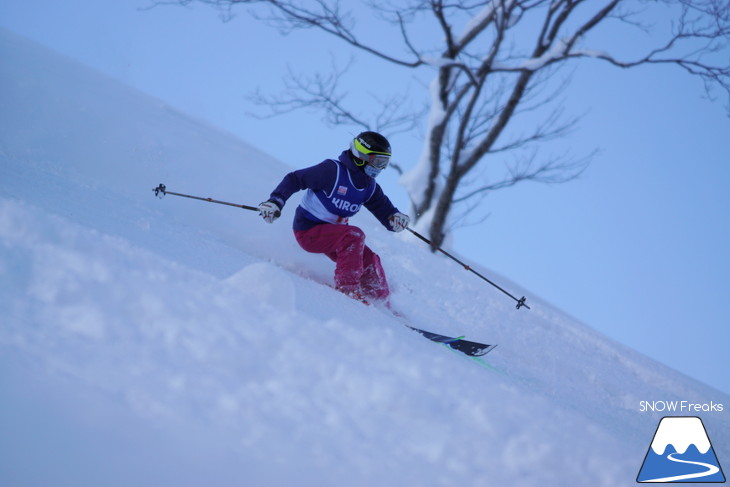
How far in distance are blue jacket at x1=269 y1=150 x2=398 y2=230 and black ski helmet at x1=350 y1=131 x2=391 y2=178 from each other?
0.22 ft

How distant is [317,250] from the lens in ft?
12.2

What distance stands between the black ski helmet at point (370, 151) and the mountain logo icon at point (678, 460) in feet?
7.55

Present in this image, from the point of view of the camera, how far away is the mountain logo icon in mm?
1608

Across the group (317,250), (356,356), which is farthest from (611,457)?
(317,250)

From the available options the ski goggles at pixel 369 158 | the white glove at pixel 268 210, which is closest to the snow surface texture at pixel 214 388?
the white glove at pixel 268 210

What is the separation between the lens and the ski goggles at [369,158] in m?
3.48

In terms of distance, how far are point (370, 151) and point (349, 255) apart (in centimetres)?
76

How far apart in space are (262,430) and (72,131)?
422 cm

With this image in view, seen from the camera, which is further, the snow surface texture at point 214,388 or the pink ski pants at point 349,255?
the pink ski pants at point 349,255

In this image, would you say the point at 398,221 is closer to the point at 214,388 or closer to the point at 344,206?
the point at 344,206

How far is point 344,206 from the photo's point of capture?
3.66m
